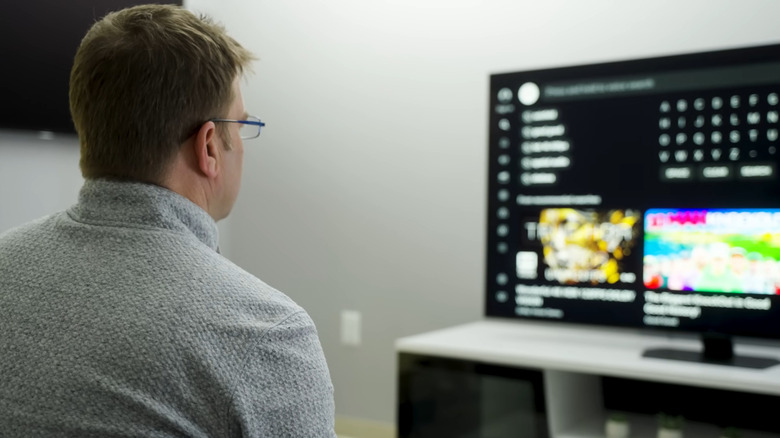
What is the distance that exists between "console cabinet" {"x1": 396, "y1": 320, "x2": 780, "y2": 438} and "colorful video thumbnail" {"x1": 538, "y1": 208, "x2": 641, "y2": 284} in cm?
21

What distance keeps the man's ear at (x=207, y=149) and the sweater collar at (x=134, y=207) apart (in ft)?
0.22

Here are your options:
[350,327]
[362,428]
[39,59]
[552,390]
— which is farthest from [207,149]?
[362,428]

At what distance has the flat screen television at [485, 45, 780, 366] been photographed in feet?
6.56

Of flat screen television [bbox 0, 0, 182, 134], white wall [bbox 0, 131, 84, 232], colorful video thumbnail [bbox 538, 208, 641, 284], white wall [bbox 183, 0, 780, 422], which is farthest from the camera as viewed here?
white wall [bbox 183, 0, 780, 422]

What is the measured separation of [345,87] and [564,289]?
4.56 feet

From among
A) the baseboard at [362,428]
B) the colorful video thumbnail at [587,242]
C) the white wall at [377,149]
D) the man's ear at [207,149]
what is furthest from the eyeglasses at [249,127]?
the baseboard at [362,428]

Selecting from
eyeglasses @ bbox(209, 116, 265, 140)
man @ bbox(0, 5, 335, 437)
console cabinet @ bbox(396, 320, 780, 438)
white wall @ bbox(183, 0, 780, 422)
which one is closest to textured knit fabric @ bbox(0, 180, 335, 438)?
man @ bbox(0, 5, 335, 437)

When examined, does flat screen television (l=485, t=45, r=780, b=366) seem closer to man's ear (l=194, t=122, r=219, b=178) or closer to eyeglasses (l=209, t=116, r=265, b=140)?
eyeglasses (l=209, t=116, r=265, b=140)

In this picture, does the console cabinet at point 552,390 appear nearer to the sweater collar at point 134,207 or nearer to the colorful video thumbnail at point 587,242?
the colorful video thumbnail at point 587,242

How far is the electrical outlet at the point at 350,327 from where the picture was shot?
10.3 feet

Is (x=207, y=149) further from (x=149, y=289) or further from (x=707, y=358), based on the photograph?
(x=707, y=358)

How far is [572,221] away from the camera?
2219 millimetres

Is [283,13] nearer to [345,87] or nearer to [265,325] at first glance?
[345,87]

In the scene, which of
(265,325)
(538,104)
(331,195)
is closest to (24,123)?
(331,195)
